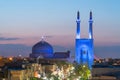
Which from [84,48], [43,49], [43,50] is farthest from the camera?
[43,50]

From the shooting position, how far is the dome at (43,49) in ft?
379

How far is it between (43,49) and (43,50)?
9.8 inches

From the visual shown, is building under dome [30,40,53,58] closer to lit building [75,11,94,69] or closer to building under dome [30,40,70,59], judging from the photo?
building under dome [30,40,70,59]

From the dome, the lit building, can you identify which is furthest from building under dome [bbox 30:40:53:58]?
the lit building

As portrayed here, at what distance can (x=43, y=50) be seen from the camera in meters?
115

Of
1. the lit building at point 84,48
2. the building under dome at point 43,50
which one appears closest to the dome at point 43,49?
the building under dome at point 43,50

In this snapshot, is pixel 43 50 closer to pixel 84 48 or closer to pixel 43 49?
pixel 43 49

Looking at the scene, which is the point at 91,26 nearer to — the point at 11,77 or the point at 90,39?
the point at 90,39

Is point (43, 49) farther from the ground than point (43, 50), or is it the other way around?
point (43, 49)

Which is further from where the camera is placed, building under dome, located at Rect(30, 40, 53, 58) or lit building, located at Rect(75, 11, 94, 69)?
building under dome, located at Rect(30, 40, 53, 58)

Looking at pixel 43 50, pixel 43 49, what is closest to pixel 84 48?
pixel 43 49

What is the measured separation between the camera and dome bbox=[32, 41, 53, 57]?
11550 centimetres

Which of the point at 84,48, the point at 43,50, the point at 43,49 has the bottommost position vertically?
the point at 84,48

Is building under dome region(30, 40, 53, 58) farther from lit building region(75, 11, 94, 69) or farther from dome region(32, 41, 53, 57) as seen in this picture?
lit building region(75, 11, 94, 69)
